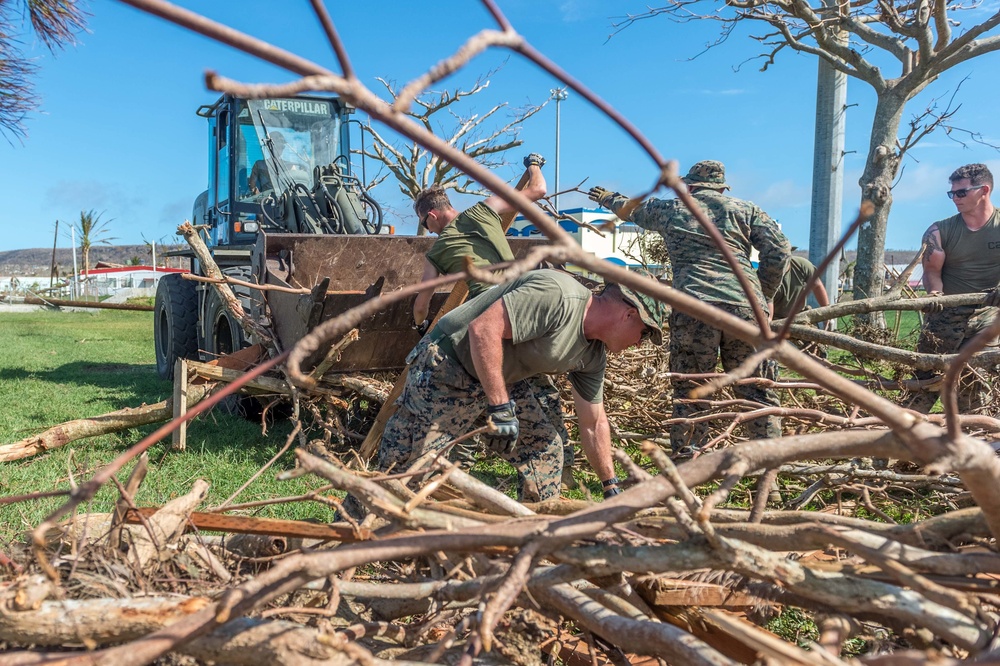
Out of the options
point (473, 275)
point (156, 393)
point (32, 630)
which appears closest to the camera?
point (473, 275)

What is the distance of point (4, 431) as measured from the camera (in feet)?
21.0

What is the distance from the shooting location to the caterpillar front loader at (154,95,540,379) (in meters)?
6.13

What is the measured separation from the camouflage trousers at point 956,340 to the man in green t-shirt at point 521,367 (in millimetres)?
2540

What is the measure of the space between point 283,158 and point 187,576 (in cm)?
729

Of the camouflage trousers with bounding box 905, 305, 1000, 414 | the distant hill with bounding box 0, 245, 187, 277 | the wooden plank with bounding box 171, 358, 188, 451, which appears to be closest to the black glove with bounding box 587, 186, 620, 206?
the camouflage trousers with bounding box 905, 305, 1000, 414

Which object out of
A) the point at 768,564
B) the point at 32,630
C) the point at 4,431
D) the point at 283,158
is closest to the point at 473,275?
the point at 768,564

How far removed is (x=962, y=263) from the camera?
18.9 ft

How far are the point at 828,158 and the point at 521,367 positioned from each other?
9709 mm

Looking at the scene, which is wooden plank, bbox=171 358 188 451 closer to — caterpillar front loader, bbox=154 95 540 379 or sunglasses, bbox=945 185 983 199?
caterpillar front loader, bbox=154 95 540 379

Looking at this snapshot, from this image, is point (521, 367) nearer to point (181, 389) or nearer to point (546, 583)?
point (546, 583)

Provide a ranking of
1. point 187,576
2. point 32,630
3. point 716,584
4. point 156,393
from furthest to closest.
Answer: point 156,393, point 187,576, point 716,584, point 32,630

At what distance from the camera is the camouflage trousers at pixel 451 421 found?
3.72 meters

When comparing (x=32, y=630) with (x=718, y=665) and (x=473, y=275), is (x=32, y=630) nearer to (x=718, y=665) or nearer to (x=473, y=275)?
(x=473, y=275)

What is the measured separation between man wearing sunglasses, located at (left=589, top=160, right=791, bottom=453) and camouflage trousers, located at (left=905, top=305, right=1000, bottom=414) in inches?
43.6
